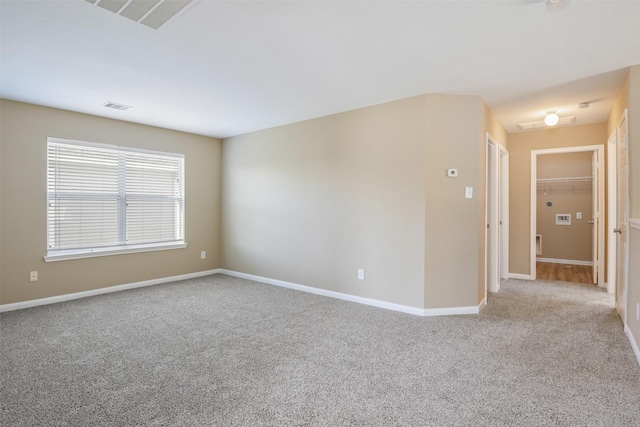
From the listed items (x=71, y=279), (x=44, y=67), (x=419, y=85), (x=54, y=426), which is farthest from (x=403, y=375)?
(x=71, y=279)

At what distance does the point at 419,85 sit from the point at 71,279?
4.72 meters

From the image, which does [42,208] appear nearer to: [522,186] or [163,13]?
[163,13]

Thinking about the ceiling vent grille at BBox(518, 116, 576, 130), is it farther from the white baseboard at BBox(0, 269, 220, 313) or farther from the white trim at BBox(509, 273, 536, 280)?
the white baseboard at BBox(0, 269, 220, 313)

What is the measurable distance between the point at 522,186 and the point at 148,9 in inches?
215

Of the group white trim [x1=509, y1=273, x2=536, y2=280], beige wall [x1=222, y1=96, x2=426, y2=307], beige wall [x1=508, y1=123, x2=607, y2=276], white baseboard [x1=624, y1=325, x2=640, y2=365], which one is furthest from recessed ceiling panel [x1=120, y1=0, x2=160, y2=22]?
white trim [x1=509, y1=273, x2=536, y2=280]

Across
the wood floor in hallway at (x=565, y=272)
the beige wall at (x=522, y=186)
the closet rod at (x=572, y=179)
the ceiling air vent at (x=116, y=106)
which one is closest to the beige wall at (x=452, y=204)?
the beige wall at (x=522, y=186)

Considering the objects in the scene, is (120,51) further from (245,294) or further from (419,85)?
(245,294)

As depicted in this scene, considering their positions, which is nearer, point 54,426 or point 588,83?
point 54,426

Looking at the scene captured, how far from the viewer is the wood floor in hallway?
5207mm

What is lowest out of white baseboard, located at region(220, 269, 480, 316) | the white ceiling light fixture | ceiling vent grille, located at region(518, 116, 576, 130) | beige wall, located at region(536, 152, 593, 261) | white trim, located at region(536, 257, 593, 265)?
white baseboard, located at region(220, 269, 480, 316)

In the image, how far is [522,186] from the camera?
5.25 metres

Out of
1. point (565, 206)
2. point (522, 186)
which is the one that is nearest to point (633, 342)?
A: point (522, 186)

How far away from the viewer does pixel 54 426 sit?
1737 millimetres

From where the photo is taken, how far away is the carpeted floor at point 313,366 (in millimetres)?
1852
